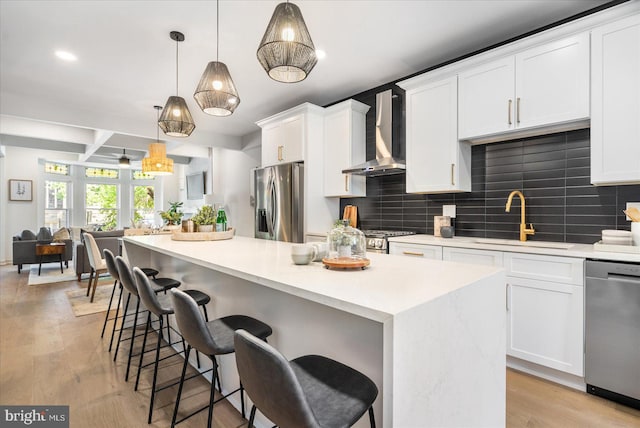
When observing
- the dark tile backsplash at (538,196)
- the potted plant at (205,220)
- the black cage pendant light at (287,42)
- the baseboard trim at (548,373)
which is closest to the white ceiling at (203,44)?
the black cage pendant light at (287,42)

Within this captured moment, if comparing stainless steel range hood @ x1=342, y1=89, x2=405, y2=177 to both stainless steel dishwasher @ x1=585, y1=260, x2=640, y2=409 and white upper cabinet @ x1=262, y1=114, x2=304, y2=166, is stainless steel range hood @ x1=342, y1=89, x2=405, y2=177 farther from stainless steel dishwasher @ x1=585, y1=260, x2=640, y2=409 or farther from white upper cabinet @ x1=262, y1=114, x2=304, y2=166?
stainless steel dishwasher @ x1=585, y1=260, x2=640, y2=409

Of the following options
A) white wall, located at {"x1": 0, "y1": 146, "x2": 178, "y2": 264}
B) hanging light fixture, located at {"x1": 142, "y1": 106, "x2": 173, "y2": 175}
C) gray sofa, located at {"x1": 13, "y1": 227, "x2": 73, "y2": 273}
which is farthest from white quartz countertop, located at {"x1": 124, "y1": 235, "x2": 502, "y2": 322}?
white wall, located at {"x1": 0, "y1": 146, "x2": 178, "y2": 264}

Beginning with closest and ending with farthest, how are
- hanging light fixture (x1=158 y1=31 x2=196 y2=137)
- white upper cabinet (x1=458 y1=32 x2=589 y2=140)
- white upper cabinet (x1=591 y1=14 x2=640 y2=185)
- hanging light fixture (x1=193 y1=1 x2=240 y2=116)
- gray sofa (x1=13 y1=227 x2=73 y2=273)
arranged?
1. white upper cabinet (x1=591 y1=14 x2=640 y2=185)
2. hanging light fixture (x1=193 y1=1 x2=240 y2=116)
3. white upper cabinet (x1=458 y1=32 x2=589 y2=140)
4. hanging light fixture (x1=158 y1=31 x2=196 y2=137)
5. gray sofa (x1=13 y1=227 x2=73 y2=273)

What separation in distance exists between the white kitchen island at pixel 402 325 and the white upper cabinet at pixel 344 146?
216cm

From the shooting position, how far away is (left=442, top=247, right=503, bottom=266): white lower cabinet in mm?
2378

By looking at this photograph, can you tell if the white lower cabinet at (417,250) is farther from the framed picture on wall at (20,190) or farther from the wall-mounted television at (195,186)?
the framed picture on wall at (20,190)

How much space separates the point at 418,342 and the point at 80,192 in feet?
35.4

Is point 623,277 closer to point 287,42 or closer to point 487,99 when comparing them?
point 487,99

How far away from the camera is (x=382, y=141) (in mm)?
3564

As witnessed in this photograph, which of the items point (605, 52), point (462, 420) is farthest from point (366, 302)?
point (605, 52)

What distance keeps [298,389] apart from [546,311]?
83.0 inches

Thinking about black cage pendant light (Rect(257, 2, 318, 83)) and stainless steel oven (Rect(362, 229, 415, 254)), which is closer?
black cage pendant light (Rect(257, 2, 318, 83))

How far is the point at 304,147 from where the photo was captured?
3951 millimetres

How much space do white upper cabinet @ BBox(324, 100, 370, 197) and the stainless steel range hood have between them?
0.72 feet
